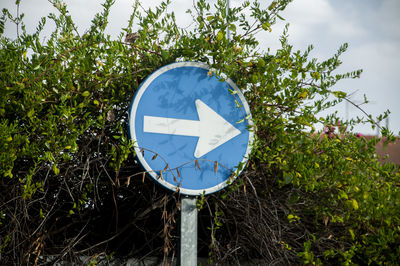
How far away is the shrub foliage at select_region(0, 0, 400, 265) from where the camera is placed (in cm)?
186

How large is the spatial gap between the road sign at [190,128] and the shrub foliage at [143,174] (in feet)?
0.25

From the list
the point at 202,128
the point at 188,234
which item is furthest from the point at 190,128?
the point at 188,234

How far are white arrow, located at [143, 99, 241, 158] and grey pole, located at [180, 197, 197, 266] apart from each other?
224 millimetres

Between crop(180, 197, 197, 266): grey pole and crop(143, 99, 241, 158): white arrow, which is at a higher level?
crop(143, 99, 241, 158): white arrow

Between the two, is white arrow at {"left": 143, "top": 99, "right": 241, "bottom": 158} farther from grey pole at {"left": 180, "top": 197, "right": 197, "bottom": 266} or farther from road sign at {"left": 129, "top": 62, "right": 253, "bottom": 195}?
grey pole at {"left": 180, "top": 197, "right": 197, "bottom": 266}

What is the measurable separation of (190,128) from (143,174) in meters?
0.29

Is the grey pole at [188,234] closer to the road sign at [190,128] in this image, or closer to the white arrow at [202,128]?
the road sign at [190,128]

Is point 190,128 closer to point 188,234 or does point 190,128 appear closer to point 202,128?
point 202,128

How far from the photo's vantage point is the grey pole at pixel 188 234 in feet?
5.99

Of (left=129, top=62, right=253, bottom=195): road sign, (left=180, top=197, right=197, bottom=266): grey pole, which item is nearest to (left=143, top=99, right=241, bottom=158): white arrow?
(left=129, top=62, right=253, bottom=195): road sign

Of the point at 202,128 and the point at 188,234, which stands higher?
the point at 202,128

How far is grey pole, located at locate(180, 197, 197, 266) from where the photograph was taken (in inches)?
71.9

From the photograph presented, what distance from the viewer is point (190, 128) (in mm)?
1912

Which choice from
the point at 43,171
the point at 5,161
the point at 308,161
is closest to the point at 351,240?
the point at 308,161
